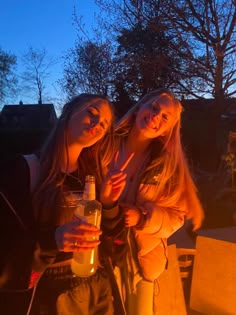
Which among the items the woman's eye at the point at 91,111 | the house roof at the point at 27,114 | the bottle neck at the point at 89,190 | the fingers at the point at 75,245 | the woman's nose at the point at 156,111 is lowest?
the fingers at the point at 75,245

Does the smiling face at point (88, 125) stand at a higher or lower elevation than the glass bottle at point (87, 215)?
higher

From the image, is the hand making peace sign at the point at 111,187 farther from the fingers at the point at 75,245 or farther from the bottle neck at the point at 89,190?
the fingers at the point at 75,245

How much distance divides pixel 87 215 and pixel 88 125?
1.26ft

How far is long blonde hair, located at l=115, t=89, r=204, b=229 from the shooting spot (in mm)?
2111

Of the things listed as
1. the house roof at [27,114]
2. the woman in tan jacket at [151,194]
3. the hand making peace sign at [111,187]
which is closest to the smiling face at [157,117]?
the woman in tan jacket at [151,194]

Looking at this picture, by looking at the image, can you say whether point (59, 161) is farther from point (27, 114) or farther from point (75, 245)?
point (27, 114)

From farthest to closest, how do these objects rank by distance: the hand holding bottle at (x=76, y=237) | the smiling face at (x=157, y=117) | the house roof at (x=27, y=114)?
1. the house roof at (x=27, y=114)
2. the smiling face at (x=157, y=117)
3. the hand holding bottle at (x=76, y=237)

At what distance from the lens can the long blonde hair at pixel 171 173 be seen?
6.93 feet

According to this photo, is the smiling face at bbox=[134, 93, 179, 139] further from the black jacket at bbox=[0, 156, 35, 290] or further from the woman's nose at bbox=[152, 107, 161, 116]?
the black jacket at bbox=[0, 156, 35, 290]

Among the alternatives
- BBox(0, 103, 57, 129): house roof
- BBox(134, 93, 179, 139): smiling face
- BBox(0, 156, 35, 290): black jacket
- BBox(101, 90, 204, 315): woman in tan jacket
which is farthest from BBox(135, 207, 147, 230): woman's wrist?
BBox(0, 103, 57, 129): house roof

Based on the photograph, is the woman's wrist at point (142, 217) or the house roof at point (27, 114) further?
the house roof at point (27, 114)

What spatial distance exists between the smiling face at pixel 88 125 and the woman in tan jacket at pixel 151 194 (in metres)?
0.31

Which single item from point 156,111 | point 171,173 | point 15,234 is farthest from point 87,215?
point 156,111

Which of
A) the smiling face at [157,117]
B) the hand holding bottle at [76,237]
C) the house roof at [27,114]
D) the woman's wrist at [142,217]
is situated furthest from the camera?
the house roof at [27,114]
